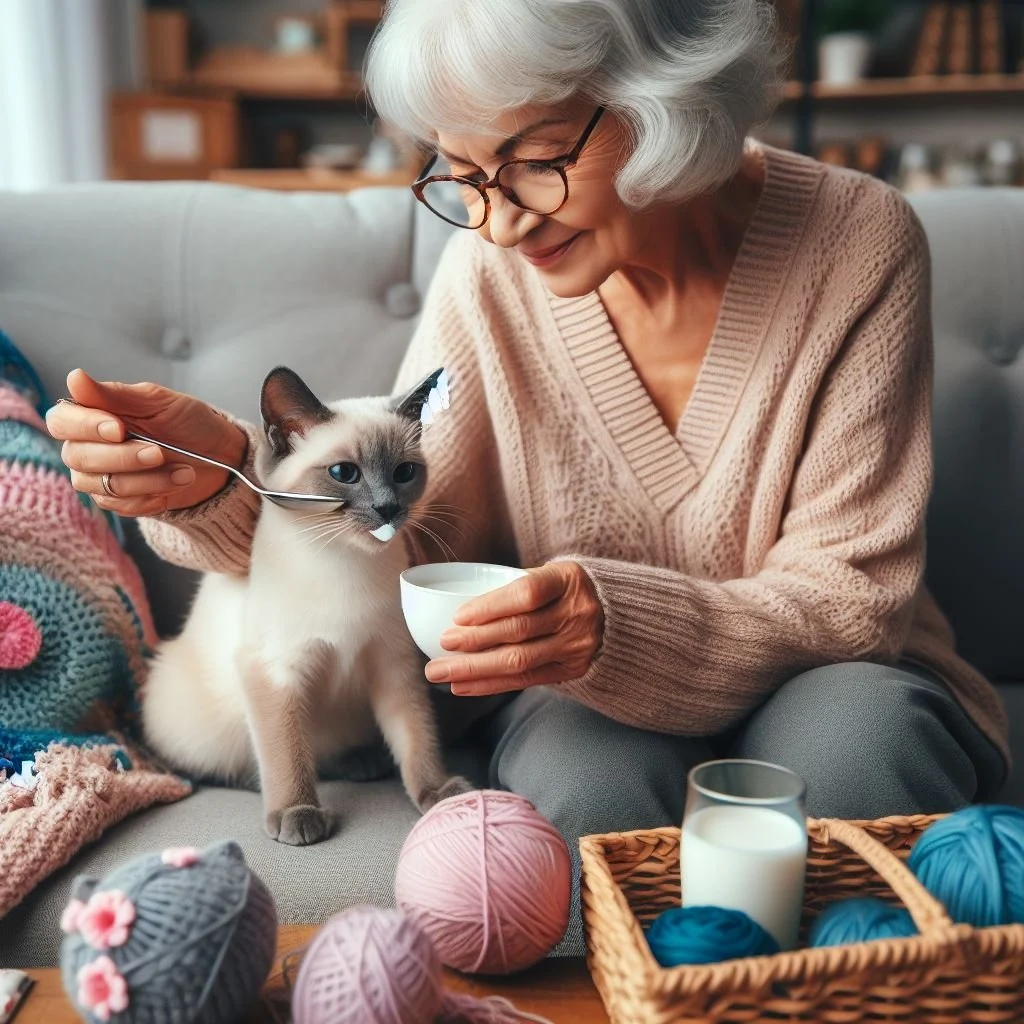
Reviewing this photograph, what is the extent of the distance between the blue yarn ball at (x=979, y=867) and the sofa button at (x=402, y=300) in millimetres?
1061

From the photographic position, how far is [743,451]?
1244 mm

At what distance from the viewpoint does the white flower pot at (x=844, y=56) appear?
360 cm

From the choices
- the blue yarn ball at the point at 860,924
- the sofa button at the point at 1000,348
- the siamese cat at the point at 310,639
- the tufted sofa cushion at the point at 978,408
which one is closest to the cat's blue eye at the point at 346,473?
the siamese cat at the point at 310,639

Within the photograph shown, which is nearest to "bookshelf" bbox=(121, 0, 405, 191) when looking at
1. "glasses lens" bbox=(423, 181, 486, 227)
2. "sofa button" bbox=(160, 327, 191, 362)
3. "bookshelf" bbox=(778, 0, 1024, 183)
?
"bookshelf" bbox=(778, 0, 1024, 183)

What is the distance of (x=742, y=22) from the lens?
1.09 metres

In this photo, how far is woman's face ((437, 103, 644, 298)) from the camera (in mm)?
1047

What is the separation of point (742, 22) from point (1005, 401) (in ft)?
2.56

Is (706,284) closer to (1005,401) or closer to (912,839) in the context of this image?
(1005,401)

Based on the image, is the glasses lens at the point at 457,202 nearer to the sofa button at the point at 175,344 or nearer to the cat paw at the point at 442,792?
the sofa button at the point at 175,344

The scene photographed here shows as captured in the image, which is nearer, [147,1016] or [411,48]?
[147,1016]

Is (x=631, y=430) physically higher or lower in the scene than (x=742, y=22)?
lower

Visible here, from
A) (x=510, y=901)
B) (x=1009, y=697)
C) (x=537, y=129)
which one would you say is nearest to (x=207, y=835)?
(x=510, y=901)

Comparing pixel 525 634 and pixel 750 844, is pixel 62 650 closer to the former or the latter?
pixel 525 634

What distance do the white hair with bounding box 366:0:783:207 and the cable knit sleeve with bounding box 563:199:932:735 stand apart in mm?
280
